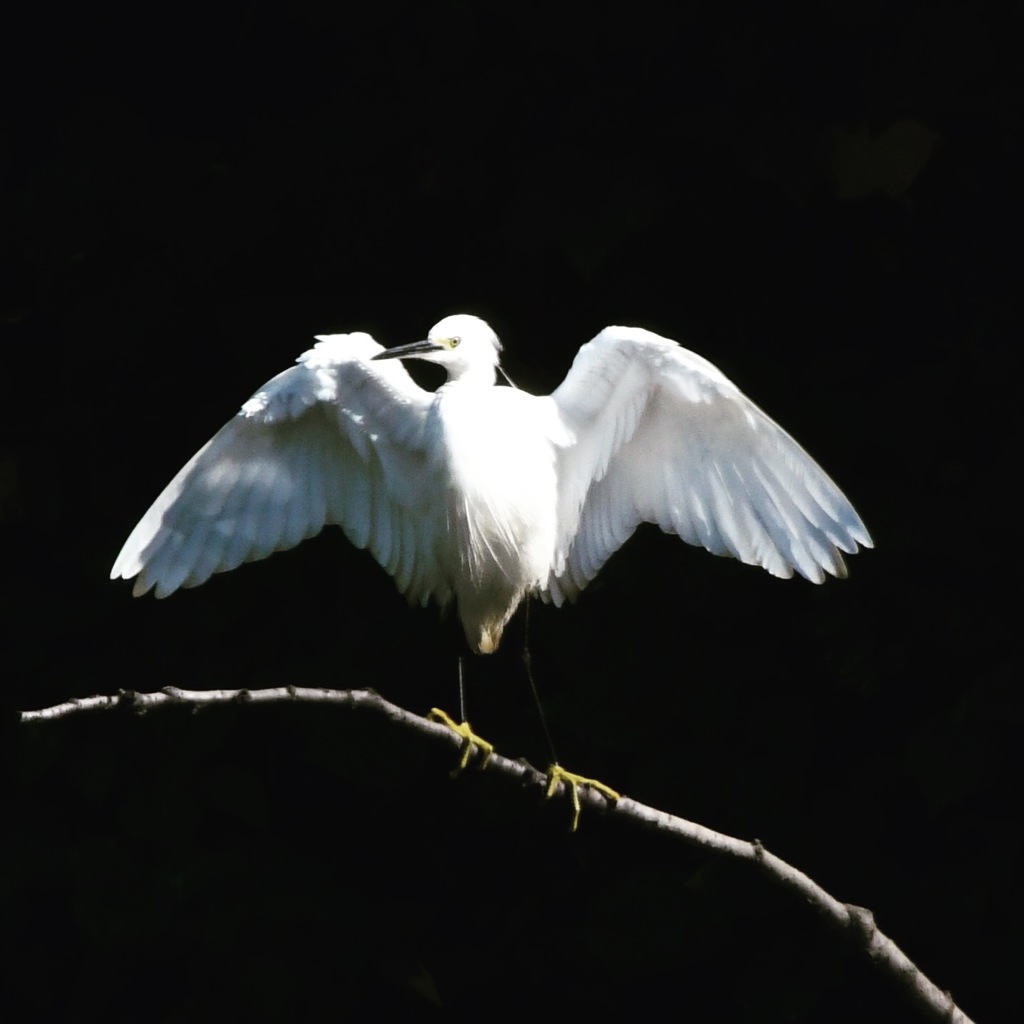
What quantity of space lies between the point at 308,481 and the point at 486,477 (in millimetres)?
294

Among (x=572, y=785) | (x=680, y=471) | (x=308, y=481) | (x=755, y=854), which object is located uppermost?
(x=680, y=471)

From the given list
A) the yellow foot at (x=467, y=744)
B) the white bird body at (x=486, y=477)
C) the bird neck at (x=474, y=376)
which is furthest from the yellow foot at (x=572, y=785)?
the bird neck at (x=474, y=376)

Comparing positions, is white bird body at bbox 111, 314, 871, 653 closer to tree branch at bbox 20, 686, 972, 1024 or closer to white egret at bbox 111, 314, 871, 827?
white egret at bbox 111, 314, 871, 827

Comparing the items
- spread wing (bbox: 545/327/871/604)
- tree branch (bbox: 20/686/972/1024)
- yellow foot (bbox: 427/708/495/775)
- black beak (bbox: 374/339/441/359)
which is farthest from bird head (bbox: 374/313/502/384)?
tree branch (bbox: 20/686/972/1024)

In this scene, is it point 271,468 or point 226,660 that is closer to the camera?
point 271,468

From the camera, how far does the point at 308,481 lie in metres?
2.21

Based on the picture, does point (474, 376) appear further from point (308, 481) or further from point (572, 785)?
point (572, 785)

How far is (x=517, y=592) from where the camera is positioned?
7.10ft

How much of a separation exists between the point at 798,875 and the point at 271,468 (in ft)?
3.09

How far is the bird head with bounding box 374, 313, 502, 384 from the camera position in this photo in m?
2.13

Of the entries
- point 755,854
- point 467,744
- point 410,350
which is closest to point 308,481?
point 410,350

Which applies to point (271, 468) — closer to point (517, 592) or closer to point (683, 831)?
point (517, 592)

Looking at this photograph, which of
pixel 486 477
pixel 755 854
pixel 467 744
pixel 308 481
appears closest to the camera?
pixel 755 854

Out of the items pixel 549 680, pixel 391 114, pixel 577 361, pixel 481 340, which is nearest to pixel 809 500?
pixel 577 361
